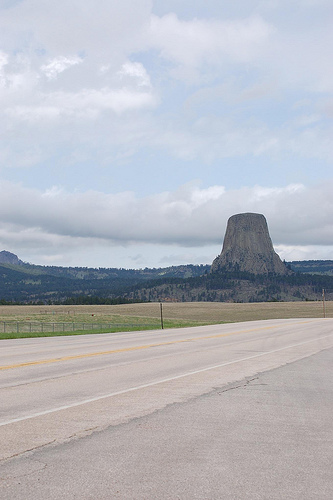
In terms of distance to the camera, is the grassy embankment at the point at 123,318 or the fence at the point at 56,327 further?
the fence at the point at 56,327

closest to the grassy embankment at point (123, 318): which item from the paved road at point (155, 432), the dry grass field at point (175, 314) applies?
the dry grass field at point (175, 314)

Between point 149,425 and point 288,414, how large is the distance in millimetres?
2816

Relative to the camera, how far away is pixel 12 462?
586cm

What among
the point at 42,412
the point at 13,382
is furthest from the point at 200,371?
the point at 42,412

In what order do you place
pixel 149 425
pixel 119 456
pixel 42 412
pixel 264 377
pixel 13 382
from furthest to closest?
pixel 264 377 < pixel 13 382 < pixel 42 412 < pixel 149 425 < pixel 119 456

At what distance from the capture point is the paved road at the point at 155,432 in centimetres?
532

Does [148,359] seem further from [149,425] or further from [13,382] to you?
[149,425]

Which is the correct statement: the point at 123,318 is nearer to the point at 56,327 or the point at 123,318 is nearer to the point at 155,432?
the point at 56,327

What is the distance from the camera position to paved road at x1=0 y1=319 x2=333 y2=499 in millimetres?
5320

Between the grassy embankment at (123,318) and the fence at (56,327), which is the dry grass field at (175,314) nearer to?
the grassy embankment at (123,318)

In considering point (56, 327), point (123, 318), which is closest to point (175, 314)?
point (123, 318)

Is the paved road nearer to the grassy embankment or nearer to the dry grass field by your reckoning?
the grassy embankment

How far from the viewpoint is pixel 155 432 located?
7.39m

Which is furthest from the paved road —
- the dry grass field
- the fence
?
the dry grass field
